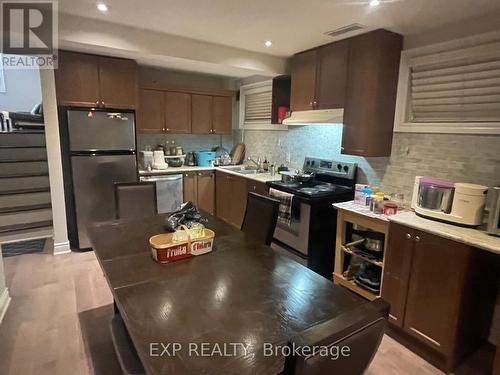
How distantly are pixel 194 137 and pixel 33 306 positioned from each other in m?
3.09

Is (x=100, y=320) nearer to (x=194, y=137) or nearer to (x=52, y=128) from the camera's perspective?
(x=52, y=128)

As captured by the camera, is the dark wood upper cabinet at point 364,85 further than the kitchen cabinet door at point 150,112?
No

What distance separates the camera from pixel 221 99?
4.73 metres

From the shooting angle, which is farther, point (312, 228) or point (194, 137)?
point (194, 137)

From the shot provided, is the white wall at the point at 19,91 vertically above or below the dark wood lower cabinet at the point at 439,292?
above

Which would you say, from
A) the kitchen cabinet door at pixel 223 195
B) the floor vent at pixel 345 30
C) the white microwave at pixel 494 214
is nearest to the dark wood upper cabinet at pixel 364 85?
the floor vent at pixel 345 30

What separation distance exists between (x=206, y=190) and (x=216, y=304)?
3313 millimetres

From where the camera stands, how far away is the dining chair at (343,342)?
734 millimetres

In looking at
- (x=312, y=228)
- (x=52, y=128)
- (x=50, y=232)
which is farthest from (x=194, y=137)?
(x=312, y=228)

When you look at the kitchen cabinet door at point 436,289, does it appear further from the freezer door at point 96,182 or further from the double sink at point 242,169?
the freezer door at point 96,182

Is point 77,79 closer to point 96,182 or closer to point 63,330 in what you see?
point 96,182

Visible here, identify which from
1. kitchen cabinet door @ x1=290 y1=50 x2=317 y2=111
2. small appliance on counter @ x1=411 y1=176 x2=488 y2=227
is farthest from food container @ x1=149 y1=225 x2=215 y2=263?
kitchen cabinet door @ x1=290 y1=50 x2=317 y2=111

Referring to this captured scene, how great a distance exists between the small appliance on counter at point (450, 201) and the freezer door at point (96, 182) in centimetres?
302

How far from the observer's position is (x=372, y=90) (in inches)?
105
